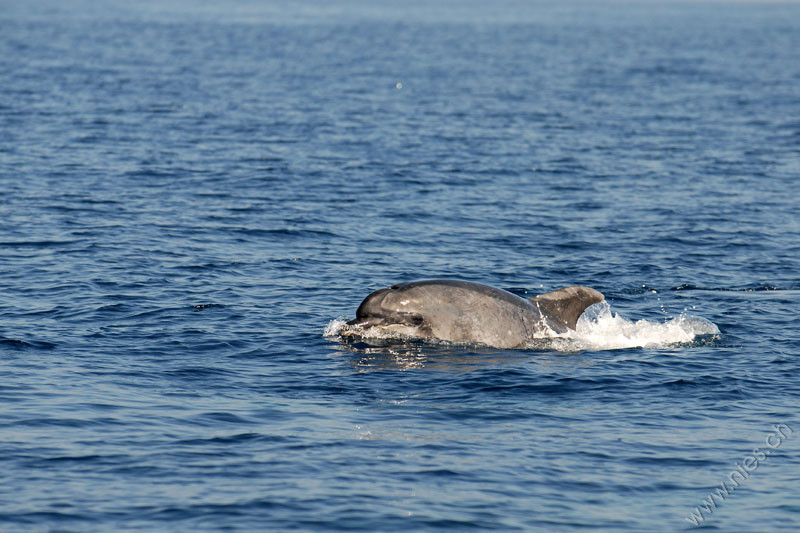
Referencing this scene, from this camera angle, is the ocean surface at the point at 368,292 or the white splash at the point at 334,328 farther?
the white splash at the point at 334,328

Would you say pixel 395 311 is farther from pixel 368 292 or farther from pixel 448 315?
pixel 368 292

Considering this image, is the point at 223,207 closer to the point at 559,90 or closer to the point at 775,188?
the point at 775,188

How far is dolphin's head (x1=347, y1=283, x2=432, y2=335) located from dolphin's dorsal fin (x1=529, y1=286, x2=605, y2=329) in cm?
242

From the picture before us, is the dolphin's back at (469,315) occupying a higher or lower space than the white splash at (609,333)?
higher

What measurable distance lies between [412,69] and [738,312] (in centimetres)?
5712

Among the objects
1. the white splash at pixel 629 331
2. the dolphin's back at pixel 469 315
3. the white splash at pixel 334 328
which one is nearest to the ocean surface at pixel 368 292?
the white splash at pixel 629 331

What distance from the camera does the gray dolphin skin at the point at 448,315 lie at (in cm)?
2144

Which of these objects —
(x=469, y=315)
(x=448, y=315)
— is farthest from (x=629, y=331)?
(x=448, y=315)

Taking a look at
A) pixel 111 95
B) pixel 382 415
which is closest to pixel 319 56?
pixel 111 95

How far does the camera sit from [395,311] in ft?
70.2

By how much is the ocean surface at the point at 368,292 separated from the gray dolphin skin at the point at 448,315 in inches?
13.5

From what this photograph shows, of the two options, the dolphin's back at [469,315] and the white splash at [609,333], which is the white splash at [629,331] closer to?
the white splash at [609,333]

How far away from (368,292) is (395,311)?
4363 millimetres

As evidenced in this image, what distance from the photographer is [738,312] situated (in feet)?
80.8
